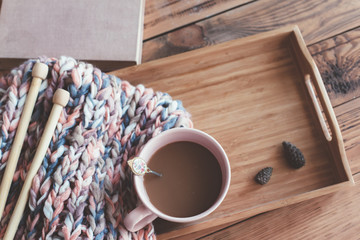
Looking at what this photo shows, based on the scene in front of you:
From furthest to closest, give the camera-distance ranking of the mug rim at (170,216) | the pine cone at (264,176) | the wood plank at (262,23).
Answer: the wood plank at (262,23)
the pine cone at (264,176)
the mug rim at (170,216)

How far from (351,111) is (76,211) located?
1.99 ft

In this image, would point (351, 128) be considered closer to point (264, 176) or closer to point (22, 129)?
point (264, 176)

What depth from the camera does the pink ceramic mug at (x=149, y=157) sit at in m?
0.51

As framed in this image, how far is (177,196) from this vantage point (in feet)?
1.79

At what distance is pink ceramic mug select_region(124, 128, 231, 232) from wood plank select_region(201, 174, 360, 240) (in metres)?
0.17

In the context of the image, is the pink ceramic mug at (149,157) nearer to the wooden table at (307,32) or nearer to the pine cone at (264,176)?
the pine cone at (264,176)

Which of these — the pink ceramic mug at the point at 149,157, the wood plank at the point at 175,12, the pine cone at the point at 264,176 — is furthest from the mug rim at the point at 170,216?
the wood plank at the point at 175,12

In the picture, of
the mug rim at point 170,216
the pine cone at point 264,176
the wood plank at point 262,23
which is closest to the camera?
the mug rim at point 170,216

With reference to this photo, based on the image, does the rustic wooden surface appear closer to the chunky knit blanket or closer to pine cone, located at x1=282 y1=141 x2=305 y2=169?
pine cone, located at x1=282 y1=141 x2=305 y2=169

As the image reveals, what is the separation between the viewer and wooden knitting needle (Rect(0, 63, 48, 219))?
1.72 feet

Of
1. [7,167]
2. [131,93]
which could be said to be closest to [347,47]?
[131,93]

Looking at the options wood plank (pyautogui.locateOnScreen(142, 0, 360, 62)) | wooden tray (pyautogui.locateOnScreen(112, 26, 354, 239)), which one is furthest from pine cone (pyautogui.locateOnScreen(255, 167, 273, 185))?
wood plank (pyautogui.locateOnScreen(142, 0, 360, 62))

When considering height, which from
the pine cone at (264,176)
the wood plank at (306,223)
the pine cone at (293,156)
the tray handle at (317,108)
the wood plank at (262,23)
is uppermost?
the wood plank at (262,23)

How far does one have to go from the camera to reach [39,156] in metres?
0.54
